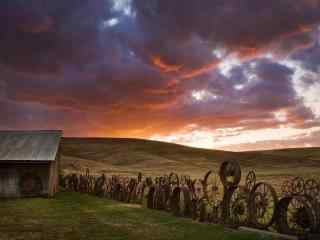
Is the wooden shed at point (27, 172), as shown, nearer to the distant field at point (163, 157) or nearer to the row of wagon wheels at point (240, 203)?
the row of wagon wheels at point (240, 203)

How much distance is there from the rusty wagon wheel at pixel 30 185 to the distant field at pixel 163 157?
31.9 meters

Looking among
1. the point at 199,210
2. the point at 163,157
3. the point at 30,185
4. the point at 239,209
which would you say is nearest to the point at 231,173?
the point at 239,209

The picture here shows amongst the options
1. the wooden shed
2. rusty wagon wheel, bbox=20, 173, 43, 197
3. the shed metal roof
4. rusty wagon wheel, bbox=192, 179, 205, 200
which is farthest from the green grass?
the shed metal roof

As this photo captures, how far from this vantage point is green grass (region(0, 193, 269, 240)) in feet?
47.3

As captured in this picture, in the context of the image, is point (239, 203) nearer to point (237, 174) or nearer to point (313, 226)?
point (237, 174)

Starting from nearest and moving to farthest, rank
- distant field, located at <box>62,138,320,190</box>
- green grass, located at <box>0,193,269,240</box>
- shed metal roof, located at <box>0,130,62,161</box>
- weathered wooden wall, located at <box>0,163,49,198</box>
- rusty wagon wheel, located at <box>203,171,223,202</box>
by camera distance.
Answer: green grass, located at <box>0,193,269,240</box> → rusty wagon wheel, located at <box>203,171,223,202</box> → weathered wooden wall, located at <box>0,163,49,198</box> → shed metal roof, located at <box>0,130,62,161</box> → distant field, located at <box>62,138,320,190</box>

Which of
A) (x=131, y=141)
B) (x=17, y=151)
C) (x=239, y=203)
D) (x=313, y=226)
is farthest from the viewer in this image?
(x=131, y=141)

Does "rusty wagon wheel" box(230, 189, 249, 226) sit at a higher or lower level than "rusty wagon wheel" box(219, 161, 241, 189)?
lower

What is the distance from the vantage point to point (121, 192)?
2731 cm

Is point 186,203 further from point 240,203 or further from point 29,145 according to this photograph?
point 29,145

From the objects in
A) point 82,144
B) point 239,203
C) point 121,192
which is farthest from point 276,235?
point 82,144

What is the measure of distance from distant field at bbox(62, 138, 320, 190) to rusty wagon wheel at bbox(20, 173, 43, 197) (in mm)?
31938

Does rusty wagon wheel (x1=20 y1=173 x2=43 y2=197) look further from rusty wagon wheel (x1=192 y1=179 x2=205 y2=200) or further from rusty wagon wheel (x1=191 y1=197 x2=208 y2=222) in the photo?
rusty wagon wheel (x1=191 y1=197 x2=208 y2=222)

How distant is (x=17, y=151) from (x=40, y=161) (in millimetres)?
2684
